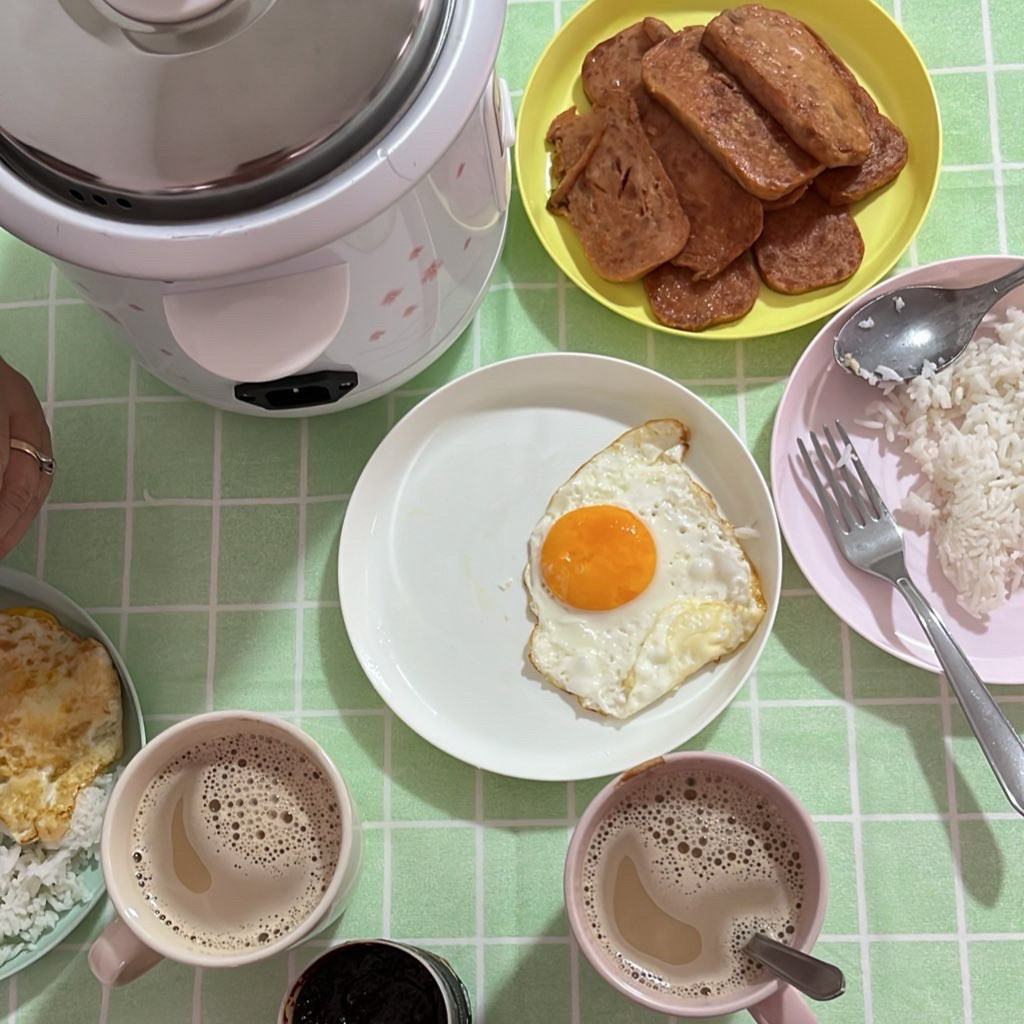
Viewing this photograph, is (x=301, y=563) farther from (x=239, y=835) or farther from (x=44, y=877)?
(x=44, y=877)

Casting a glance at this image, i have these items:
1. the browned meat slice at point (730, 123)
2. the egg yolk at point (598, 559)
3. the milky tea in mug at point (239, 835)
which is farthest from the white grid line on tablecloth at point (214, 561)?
the browned meat slice at point (730, 123)

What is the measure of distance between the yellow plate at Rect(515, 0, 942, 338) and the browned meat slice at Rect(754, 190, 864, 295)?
0.02 metres

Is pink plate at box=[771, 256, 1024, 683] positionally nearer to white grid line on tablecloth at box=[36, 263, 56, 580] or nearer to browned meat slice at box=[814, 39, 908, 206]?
browned meat slice at box=[814, 39, 908, 206]

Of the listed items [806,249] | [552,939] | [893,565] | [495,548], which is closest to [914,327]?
[806,249]

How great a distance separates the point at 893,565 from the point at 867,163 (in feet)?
1.39

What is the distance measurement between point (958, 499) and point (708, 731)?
0.34 meters

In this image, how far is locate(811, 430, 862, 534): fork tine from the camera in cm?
109

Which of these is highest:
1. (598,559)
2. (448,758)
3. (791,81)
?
(791,81)

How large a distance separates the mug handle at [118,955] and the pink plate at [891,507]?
717 millimetres

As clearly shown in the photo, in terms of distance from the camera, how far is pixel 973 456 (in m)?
1.07

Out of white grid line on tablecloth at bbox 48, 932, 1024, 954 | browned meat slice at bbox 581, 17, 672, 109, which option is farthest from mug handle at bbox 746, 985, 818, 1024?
browned meat slice at bbox 581, 17, 672, 109

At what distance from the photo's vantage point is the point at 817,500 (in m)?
1.12

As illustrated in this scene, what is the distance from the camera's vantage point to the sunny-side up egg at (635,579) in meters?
1.07

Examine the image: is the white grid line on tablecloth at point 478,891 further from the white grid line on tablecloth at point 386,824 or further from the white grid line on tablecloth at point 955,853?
the white grid line on tablecloth at point 955,853
